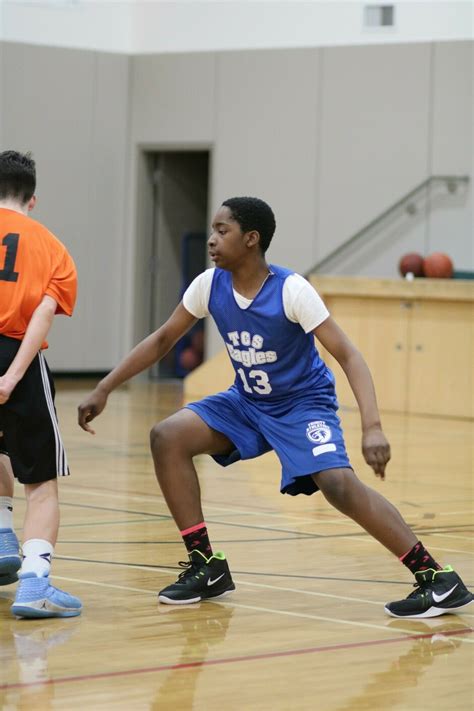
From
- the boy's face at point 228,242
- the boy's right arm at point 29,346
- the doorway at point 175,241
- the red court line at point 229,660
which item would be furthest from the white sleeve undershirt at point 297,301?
the doorway at point 175,241

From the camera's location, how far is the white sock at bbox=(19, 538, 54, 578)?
4262 mm

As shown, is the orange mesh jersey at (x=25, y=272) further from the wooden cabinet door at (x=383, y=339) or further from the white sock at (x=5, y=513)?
the wooden cabinet door at (x=383, y=339)

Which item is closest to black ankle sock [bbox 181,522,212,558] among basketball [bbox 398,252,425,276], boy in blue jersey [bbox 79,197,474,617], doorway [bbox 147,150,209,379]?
boy in blue jersey [bbox 79,197,474,617]

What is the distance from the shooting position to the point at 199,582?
4.64 meters

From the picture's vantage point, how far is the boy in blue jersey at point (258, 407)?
4500 mm

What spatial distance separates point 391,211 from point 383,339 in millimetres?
2056

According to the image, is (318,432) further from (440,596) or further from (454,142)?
(454,142)

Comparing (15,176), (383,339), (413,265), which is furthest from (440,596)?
(413,265)

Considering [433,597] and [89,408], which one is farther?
[89,408]

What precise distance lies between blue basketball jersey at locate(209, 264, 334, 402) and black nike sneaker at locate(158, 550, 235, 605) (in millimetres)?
583

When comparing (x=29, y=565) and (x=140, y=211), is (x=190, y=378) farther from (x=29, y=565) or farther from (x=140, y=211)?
(x=29, y=565)

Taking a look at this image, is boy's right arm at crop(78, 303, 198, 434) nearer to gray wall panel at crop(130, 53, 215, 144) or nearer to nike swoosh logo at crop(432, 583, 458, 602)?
nike swoosh logo at crop(432, 583, 458, 602)

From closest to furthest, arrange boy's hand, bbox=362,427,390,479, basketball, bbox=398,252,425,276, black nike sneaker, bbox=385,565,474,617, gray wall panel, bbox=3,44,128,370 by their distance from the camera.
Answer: boy's hand, bbox=362,427,390,479 → black nike sneaker, bbox=385,565,474,617 → basketball, bbox=398,252,425,276 → gray wall panel, bbox=3,44,128,370

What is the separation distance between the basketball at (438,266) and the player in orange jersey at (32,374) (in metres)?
9.47
